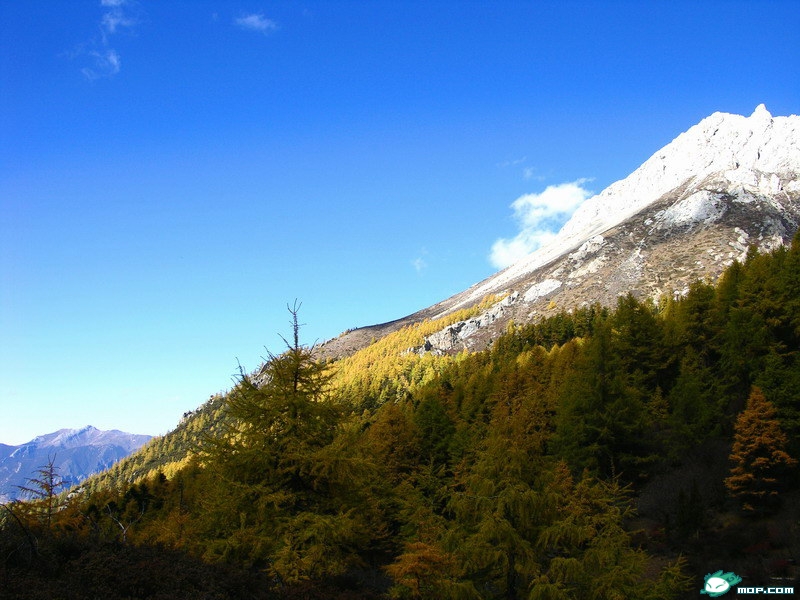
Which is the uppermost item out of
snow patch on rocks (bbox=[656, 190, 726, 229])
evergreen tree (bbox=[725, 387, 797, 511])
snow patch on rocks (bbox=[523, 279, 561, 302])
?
snow patch on rocks (bbox=[656, 190, 726, 229])

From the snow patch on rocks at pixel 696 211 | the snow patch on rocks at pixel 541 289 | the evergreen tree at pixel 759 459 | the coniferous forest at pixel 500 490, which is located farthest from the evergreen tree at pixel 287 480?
the snow patch on rocks at pixel 696 211

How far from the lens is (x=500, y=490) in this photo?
1255 cm

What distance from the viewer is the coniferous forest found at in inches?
435

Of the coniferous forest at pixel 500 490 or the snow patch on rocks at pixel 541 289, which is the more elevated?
the snow patch on rocks at pixel 541 289

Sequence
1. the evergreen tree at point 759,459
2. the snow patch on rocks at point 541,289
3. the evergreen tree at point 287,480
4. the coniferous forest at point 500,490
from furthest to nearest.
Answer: the snow patch on rocks at point 541,289 → the evergreen tree at point 759,459 → the evergreen tree at point 287,480 → the coniferous forest at point 500,490

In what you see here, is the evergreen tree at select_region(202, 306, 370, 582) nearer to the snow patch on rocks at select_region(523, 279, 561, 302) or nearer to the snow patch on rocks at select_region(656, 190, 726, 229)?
the snow patch on rocks at select_region(523, 279, 561, 302)

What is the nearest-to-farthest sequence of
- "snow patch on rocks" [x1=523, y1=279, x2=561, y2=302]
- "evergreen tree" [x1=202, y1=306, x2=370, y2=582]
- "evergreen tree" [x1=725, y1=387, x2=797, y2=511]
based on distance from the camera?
"evergreen tree" [x1=202, y1=306, x2=370, y2=582], "evergreen tree" [x1=725, y1=387, x2=797, y2=511], "snow patch on rocks" [x1=523, y1=279, x2=561, y2=302]

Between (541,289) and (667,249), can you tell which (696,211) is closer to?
(667,249)

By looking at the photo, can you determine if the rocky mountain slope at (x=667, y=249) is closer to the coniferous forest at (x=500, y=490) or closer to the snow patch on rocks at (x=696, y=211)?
the snow patch on rocks at (x=696, y=211)

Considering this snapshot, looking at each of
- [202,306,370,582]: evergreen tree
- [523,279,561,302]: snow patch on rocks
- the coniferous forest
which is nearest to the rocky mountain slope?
[523,279,561,302]: snow patch on rocks

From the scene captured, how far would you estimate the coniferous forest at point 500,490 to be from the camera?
11.0 meters

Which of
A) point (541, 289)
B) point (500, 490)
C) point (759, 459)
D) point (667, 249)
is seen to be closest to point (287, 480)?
point (500, 490)

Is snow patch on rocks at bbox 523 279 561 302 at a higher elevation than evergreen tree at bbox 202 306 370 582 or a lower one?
higher

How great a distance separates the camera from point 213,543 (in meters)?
12.6
